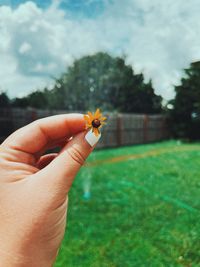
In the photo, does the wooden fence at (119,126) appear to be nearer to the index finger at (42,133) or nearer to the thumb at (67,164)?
the index finger at (42,133)

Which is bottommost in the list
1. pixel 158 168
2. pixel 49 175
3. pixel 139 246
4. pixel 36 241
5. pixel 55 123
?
pixel 158 168

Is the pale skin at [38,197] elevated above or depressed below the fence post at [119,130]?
above

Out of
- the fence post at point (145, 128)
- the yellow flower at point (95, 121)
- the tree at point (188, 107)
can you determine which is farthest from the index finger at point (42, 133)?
the tree at point (188, 107)

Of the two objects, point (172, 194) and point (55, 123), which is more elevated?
point (55, 123)

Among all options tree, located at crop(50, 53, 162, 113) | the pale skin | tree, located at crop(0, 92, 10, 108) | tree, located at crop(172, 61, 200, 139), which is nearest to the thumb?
the pale skin

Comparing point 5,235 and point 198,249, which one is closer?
point 5,235

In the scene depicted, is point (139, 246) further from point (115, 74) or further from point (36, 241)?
point (115, 74)

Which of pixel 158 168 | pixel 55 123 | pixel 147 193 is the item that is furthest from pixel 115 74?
pixel 55 123
